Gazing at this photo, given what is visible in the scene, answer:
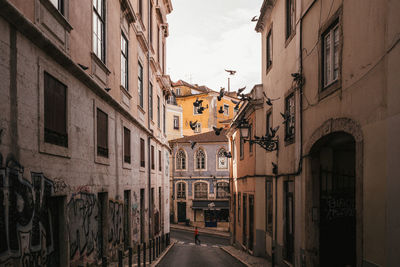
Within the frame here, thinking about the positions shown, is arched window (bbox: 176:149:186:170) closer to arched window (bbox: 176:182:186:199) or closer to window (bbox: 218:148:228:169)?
arched window (bbox: 176:182:186:199)

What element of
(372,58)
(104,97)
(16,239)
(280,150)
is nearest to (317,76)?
(372,58)

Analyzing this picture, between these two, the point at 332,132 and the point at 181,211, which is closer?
the point at 332,132

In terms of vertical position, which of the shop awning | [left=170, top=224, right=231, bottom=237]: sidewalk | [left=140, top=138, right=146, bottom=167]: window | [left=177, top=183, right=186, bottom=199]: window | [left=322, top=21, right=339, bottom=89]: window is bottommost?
[left=170, top=224, right=231, bottom=237]: sidewalk

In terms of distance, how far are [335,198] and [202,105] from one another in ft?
145

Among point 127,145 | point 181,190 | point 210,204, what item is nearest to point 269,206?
point 127,145

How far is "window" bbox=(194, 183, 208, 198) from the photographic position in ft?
142

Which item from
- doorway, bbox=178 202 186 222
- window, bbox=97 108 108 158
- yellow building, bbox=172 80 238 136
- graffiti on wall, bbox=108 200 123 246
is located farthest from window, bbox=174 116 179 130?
window, bbox=97 108 108 158

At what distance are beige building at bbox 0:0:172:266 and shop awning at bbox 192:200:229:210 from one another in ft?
83.3

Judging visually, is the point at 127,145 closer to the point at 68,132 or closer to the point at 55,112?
the point at 68,132

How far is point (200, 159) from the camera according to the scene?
145 feet

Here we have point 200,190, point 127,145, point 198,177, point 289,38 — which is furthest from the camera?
point 198,177

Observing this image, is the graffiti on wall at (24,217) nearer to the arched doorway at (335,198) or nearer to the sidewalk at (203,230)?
the arched doorway at (335,198)

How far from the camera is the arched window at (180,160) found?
4438 centimetres

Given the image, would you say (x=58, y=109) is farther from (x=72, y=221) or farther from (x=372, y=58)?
(x=372, y=58)
